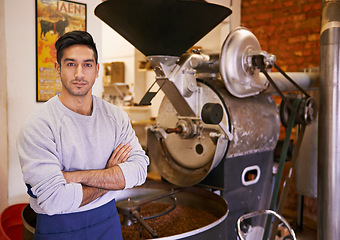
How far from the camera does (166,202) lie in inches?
92.0

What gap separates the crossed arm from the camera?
1191mm

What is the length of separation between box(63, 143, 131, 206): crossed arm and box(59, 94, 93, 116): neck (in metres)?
0.20

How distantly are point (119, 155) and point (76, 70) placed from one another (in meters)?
0.35

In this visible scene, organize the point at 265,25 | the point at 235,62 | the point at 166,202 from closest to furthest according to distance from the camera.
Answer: the point at 235,62 → the point at 166,202 → the point at 265,25

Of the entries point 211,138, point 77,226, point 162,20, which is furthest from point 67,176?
point 211,138

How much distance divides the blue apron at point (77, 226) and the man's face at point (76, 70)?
0.43 meters

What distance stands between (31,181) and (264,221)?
6.06 ft

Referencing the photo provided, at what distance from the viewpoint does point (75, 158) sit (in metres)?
1.22

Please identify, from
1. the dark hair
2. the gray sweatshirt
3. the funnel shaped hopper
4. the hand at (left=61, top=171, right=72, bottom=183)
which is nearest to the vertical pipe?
the funnel shaped hopper

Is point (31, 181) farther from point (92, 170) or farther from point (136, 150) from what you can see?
point (136, 150)

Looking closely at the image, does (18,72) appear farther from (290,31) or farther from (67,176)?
(290,31)

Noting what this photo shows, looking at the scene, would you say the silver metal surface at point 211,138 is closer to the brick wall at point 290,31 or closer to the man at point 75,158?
the man at point 75,158

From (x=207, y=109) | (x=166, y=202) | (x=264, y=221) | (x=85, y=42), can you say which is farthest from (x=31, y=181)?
(x=264, y=221)

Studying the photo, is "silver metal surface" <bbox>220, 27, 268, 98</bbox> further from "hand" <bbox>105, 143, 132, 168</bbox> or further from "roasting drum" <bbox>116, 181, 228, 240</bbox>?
"hand" <bbox>105, 143, 132, 168</bbox>
